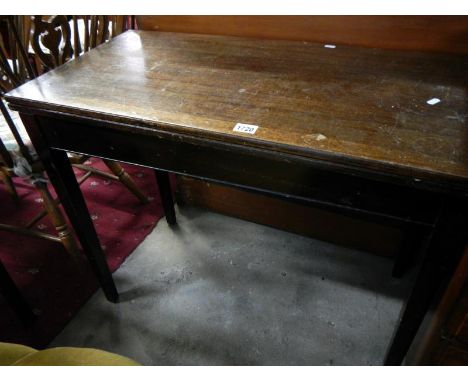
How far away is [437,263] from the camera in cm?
67

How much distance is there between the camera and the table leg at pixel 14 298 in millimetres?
1089

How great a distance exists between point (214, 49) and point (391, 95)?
51 centimetres

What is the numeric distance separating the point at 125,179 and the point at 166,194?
23 centimetres

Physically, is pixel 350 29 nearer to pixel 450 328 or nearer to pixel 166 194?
pixel 450 328

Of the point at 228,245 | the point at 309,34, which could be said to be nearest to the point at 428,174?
the point at 309,34

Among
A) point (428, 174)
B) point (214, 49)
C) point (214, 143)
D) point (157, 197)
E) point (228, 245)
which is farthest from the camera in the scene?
point (157, 197)

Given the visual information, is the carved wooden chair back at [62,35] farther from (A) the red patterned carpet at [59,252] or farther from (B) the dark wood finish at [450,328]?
(B) the dark wood finish at [450,328]

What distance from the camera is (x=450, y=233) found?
0.62m

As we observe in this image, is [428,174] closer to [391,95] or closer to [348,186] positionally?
[348,186]

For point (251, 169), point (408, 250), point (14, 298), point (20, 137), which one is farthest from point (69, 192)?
point (408, 250)

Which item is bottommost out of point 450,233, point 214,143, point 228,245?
point 228,245

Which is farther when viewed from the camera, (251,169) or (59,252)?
(59,252)

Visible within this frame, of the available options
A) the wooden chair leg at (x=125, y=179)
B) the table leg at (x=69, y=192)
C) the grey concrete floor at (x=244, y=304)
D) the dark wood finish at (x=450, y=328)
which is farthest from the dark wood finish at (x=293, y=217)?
the dark wood finish at (x=450, y=328)

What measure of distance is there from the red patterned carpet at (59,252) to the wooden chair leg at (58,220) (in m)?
0.09
